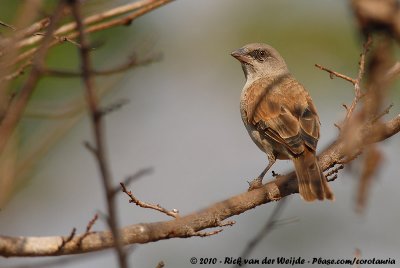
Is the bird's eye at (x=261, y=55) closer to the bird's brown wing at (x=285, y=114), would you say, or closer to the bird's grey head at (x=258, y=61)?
the bird's grey head at (x=258, y=61)

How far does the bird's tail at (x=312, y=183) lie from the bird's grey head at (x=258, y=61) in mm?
2214

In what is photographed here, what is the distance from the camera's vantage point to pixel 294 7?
47.2ft

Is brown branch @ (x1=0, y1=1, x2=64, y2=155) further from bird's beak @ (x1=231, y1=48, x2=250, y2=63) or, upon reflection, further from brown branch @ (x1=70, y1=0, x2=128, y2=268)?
bird's beak @ (x1=231, y1=48, x2=250, y2=63)

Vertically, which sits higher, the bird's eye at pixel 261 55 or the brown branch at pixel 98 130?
the brown branch at pixel 98 130

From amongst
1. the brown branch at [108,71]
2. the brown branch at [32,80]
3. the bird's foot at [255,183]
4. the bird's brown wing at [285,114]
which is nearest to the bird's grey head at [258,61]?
the bird's brown wing at [285,114]

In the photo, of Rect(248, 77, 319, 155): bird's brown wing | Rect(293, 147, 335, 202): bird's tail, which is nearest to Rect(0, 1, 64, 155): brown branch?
Rect(293, 147, 335, 202): bird's tail

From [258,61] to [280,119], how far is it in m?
1.52

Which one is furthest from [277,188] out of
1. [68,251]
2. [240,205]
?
[68,251]

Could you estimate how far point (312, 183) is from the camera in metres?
5.32

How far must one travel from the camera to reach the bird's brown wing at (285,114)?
6129 millimetres

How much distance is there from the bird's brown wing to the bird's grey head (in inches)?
17.1

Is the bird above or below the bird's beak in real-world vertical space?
below

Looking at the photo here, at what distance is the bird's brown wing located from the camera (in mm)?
6129

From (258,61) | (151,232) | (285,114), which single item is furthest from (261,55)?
(151,232)
